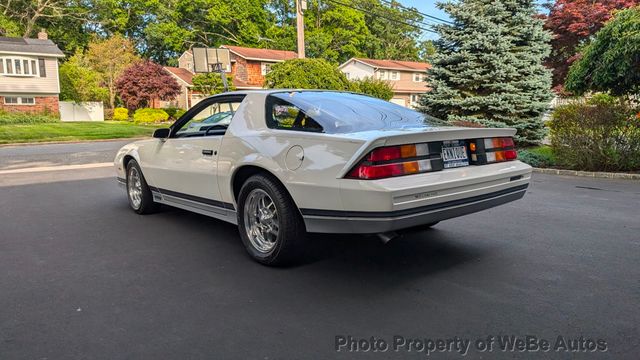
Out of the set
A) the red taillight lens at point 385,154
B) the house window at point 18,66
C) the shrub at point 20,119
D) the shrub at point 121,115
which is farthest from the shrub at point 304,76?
the house window at point 18,66

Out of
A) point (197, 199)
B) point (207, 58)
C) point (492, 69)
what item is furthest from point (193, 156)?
point (207, 58)

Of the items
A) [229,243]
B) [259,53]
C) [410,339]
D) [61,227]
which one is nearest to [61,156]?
[61,227]

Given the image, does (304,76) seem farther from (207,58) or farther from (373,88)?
(373,88)

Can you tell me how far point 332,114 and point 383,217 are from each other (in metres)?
1.22

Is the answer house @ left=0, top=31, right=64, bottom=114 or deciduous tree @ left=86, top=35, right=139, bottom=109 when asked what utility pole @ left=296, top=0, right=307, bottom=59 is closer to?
house @ left=0, top=31, right=64, bottom=114

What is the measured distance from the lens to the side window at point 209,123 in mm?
4910

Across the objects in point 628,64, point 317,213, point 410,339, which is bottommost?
point 410,339

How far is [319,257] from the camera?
14.5ft

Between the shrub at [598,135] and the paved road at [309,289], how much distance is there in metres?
4.26

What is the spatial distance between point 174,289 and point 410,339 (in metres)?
1.83

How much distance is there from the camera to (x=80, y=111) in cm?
4025

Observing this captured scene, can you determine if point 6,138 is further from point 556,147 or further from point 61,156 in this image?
point 556,147

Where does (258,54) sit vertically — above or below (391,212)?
above

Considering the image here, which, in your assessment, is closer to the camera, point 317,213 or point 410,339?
point 410,339
